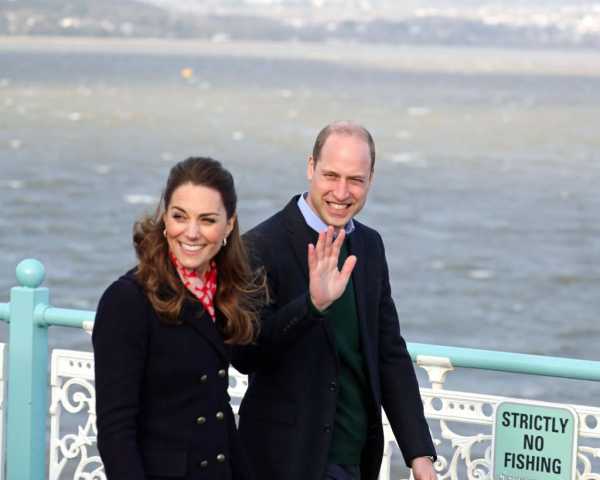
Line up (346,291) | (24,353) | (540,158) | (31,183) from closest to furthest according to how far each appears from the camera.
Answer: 1. (346,291)
2. (24,353)
3. (31,183)
4. (540,158)

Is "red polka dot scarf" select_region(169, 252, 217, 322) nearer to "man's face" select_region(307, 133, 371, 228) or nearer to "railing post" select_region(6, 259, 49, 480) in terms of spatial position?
"man's face" select_region(307, 133, 371, 228)

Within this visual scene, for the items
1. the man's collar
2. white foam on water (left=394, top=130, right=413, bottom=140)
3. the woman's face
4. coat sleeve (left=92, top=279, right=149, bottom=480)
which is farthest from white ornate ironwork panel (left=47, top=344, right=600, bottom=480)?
white foam on water (left=394, top=130, right=413, bottom=140)

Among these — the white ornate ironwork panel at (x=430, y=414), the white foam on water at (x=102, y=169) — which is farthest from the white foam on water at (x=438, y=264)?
the white ornate ironwork panel at (x=430, y=414)

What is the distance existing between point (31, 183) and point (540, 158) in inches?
978

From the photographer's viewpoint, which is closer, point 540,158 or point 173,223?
point 173,223

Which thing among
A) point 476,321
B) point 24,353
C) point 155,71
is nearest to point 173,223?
point 24,353

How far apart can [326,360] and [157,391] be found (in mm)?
659

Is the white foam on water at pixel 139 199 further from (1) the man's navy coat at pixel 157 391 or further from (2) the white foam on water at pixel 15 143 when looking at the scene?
(1) the man's navy coat at pixel 157 391

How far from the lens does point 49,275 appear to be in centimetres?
3253

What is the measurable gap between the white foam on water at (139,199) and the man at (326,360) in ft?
138

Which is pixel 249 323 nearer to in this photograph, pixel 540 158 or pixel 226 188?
pixel 226 188

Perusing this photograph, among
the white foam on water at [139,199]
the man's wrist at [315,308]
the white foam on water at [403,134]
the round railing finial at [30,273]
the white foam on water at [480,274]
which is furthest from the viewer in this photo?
the white foam on water at [403,134]

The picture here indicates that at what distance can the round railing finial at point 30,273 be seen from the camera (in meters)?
5.92

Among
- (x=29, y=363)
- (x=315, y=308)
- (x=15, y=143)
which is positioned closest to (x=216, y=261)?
(x=315, y=308)
